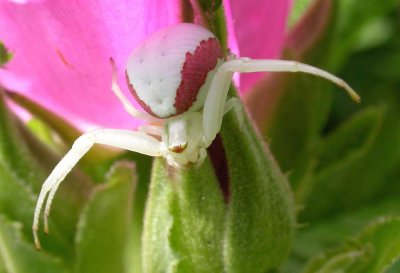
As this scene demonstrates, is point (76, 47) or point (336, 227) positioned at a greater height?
point (76, 47)

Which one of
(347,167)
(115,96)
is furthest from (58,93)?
(347,167)

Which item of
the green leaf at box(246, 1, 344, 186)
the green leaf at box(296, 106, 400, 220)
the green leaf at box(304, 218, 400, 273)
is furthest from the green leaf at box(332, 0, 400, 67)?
the green leaf at box(304, 218, 400, 273)

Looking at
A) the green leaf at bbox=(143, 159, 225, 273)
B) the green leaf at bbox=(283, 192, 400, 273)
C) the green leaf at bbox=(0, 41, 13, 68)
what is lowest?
the green leaf at bbox=(283, 192, 400, 273)

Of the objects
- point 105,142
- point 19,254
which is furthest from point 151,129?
point 19,254

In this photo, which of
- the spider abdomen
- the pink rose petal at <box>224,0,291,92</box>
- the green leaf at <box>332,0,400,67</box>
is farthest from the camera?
the green leaf at <box>332,0,400,67</box>

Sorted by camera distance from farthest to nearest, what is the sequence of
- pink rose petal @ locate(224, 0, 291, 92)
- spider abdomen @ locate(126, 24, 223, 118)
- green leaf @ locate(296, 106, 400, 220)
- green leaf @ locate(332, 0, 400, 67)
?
green leaf @ locate(332, 0, 400, 67) < green leaf @ locate(296, 106, 400, 220) < pink rose petal @ locate(224, 0, 291, 92) < spider abdomen @ locate(126, 24, 223, 118)

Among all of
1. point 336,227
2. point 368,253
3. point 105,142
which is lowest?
point 336,227

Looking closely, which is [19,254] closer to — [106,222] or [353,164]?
[106,222]

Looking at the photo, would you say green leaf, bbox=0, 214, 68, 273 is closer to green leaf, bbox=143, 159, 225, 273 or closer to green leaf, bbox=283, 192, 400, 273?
green leaf, bbox=143, 159, 225, 273
